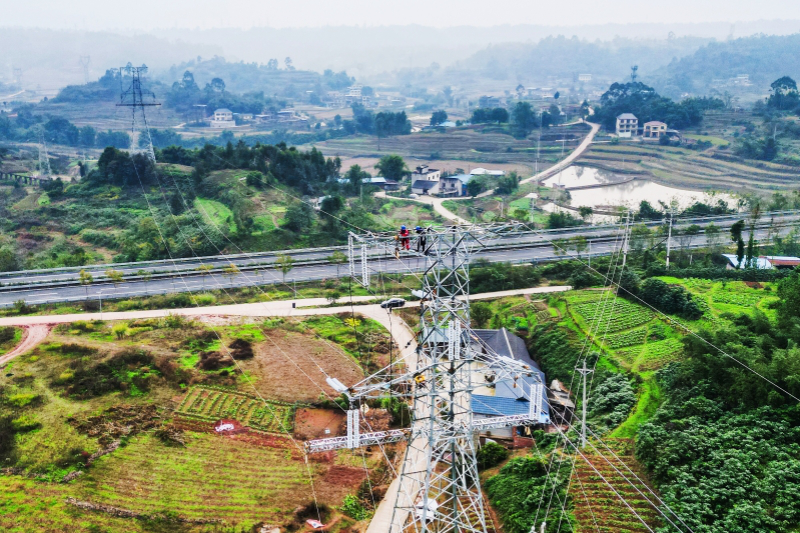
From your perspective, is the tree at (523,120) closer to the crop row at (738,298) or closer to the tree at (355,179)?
the tree at (355,179)

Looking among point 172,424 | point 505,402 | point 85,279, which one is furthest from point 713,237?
point 85,279

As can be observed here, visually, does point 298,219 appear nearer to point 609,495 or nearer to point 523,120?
point 609,495

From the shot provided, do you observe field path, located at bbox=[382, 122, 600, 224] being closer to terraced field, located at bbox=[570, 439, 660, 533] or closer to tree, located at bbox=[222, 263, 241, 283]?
tree, located at bbox=[222, 263, 241, 283]

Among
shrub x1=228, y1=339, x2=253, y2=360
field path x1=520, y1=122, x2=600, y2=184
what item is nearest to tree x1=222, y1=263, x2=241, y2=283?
shrub x1=228, y1=339, x2=253, y2=360

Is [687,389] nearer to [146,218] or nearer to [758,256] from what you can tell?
[758,256]

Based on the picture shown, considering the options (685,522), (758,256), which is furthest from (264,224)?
(685,522)

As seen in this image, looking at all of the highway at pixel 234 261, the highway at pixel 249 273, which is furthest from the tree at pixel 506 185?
the highway at pixel 249 273
